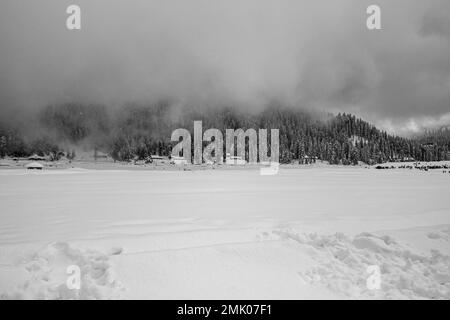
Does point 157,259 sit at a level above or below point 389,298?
above

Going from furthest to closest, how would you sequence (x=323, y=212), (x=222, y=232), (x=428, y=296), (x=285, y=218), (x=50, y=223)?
(x=323, y=212), (x=285, y=218), (x=50, y=223), (x=222, y=232), (x=428, y=296)

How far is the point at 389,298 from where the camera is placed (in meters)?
5.39

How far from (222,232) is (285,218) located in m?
3.36

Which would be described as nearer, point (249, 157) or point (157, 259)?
point (157, 259)

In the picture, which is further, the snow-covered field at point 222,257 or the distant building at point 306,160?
the distant building at point 306,160

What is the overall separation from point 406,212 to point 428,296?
8.65m

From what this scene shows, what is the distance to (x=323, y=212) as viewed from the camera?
42.6 feet

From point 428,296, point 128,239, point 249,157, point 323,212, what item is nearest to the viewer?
point 428,296

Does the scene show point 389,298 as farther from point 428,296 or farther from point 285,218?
point 285,218

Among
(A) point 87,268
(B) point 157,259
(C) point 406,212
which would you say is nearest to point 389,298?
(B) point 157,259

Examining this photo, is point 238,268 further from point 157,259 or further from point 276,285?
point 157,259

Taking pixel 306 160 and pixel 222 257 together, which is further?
pixel 306 160

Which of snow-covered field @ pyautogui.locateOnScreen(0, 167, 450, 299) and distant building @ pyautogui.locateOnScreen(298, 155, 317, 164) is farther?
distant building @ pyautogui.locateOnScreen(298, 155, 317, 164)
